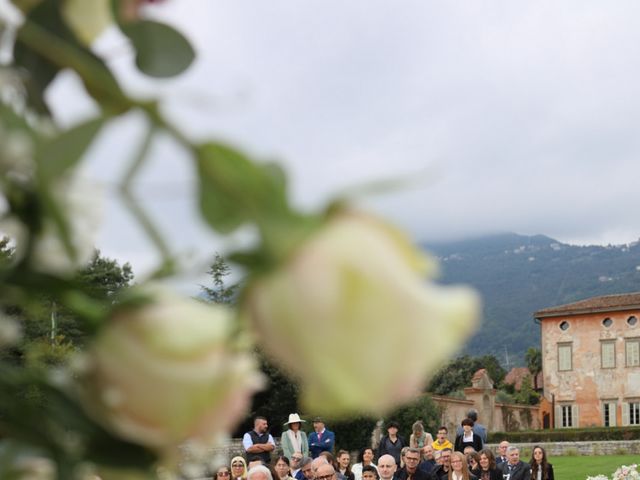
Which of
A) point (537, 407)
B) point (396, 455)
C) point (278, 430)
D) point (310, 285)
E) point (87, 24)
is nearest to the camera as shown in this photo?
point (310, 285)

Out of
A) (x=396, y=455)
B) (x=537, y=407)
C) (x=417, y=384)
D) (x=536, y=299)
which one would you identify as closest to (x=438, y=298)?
(x=417, y=384)

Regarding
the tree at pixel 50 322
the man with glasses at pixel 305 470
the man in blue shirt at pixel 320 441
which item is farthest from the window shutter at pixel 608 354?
the tree at pixel 50 322

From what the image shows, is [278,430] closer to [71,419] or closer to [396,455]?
[396,455]

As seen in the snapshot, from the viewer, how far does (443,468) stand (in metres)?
9.17

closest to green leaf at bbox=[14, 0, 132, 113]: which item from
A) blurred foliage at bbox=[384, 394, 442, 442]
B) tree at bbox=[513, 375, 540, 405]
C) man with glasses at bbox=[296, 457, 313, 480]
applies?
man with glasses at bbox=[296, 457, 313, 480]

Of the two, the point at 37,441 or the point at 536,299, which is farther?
the point at 536,299

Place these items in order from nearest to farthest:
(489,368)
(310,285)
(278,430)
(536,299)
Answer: (310,285) < (278,430) < (489,368) < (536,299)

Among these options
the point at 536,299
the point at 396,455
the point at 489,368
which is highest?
the point at 536,299

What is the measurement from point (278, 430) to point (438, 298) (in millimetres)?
24505

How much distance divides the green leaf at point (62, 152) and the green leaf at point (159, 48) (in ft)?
0.29

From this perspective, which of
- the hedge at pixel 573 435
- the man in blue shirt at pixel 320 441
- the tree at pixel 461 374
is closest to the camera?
the man in blue shirt at pixel 320 441

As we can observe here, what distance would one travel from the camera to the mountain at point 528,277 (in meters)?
119

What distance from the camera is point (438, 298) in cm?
26

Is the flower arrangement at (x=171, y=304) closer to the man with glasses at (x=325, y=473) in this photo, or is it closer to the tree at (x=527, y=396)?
the man with glasses at (x=325, y=473)
